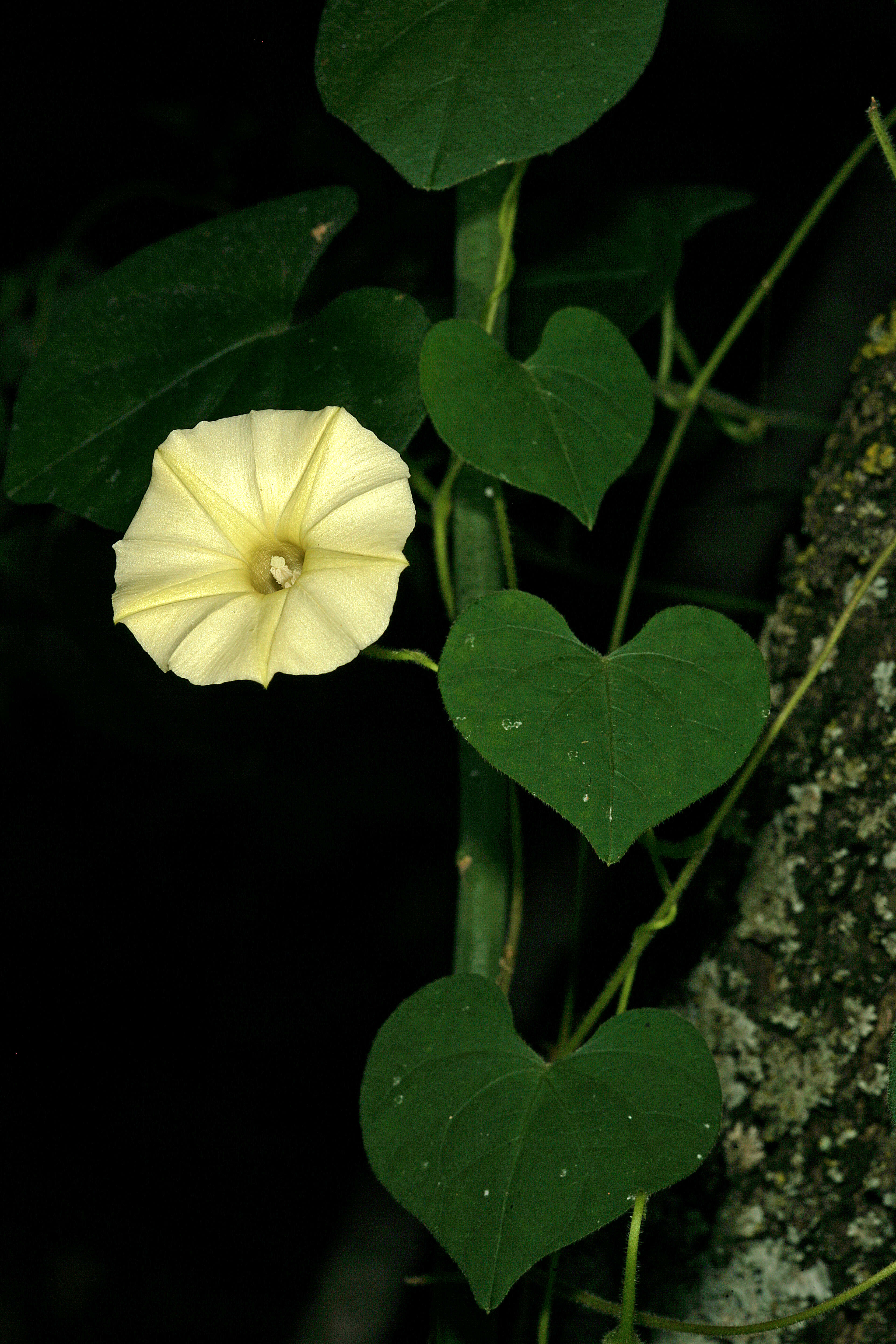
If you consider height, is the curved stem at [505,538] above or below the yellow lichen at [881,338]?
below

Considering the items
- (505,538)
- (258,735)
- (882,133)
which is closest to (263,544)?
(505,538)

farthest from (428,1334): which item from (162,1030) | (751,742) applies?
(162,1030)

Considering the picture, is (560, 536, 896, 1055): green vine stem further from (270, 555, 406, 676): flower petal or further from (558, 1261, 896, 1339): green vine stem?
(270, 555, 406, 676): flower petal

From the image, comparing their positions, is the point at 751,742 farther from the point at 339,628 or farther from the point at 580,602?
the point at 580,602

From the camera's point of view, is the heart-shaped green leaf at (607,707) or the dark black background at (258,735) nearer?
the heart-shaped green leaf at (607,707)

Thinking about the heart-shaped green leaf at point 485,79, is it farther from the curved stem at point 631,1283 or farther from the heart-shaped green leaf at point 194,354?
the curved stem at point 631,1283

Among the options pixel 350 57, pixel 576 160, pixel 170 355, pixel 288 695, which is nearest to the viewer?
pixel 350 57

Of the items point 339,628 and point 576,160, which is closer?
point 339,628

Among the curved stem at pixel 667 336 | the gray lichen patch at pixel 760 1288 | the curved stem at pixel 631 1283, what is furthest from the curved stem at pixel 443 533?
the gray lichen patch at pixel 760 1288
